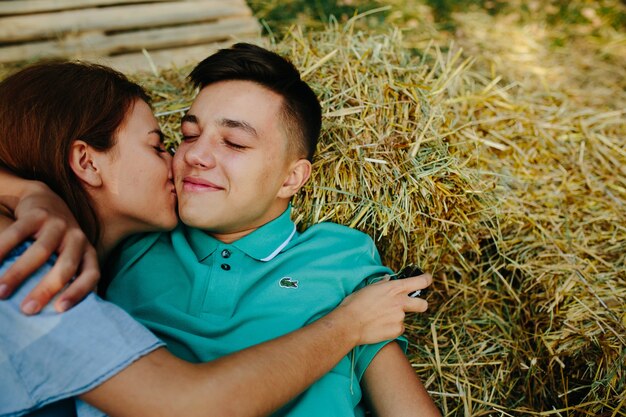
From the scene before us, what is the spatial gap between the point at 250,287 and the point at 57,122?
1116 mm

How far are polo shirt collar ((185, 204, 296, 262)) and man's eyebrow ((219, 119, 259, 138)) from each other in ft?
1.53

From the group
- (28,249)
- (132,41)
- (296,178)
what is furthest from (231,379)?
(132,41)

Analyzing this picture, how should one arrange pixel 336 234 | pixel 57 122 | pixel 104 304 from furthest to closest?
pixel 336 234 → pixel 57 122 → pixel 104 304

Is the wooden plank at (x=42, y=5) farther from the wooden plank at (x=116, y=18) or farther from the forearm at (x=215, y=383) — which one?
the forearm at (x=215, y=383)

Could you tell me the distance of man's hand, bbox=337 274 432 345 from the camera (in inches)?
94.3

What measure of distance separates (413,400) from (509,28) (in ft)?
16.7

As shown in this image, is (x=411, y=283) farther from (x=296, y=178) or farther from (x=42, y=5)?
(x=42, y=5)

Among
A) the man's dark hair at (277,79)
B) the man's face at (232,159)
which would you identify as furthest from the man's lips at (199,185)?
the man's dark hair at (277,79)

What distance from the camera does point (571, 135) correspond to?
3.90 metres

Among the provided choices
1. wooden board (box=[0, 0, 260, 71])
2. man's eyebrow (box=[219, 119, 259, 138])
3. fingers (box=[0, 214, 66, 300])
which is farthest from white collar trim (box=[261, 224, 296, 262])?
wooden board (box=[0, 0, 260, 71])

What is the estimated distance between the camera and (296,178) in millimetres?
2943

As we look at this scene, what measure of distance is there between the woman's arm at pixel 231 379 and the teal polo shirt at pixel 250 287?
0.26 m

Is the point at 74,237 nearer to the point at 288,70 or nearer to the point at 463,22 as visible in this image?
the point at 288,70

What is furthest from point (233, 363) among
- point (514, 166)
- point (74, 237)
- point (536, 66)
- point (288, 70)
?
point (536, 66)
